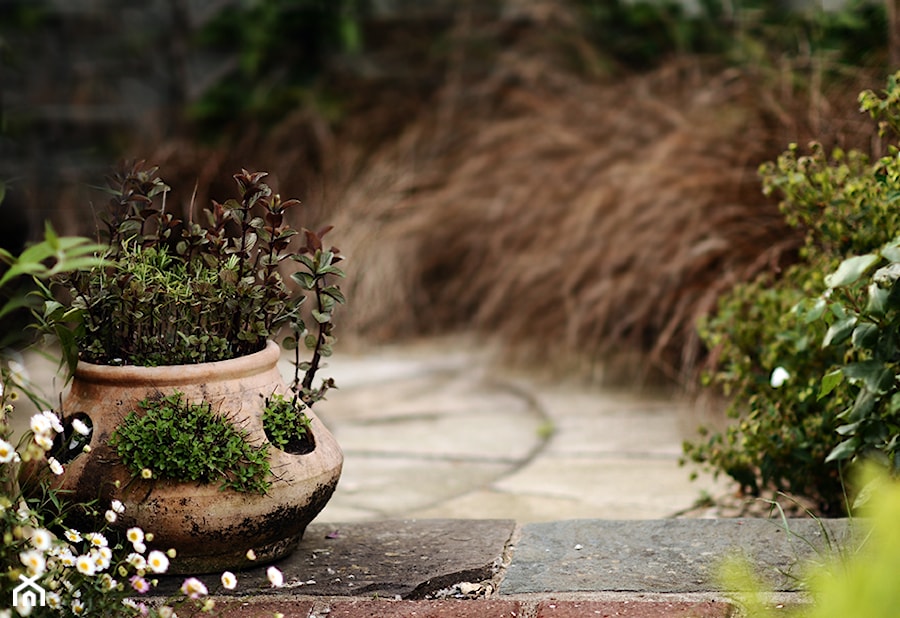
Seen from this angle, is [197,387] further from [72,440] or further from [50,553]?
[50,553]

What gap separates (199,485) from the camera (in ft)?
5.27

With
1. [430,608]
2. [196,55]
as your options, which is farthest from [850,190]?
[196,55]

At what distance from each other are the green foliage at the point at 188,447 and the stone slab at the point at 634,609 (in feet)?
1.48

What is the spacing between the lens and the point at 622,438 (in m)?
3.04

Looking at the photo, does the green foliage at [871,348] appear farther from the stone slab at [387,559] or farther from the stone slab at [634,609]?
the stone slab at [387,559]

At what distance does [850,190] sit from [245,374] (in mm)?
1107

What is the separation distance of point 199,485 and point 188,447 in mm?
60

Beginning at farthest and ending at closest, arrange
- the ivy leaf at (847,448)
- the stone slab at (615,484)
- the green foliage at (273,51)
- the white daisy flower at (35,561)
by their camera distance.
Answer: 1. the green foliage at (273,51)
2. the stone slab at (615,484)
3. the ivy leaf at (847,448)
4. the white daisy flower at (35,561)

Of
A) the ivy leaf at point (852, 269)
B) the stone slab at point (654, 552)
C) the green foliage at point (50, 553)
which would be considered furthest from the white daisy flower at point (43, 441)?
the ivy leaf at point (852, 269)

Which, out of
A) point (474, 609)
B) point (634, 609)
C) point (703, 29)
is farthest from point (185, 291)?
point (703, 29)

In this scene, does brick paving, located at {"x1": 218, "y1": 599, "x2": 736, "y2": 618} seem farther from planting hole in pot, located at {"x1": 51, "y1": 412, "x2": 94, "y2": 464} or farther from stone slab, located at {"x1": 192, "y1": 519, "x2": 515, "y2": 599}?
planting hole in pot, located at {"x1": 51, "y1": 412, "x2": 94, "y2": 464}

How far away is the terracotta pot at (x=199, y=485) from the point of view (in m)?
1.60

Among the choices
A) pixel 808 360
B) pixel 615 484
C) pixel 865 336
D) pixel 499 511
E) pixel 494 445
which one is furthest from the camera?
pixel 494 445

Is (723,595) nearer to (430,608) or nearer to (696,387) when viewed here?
(430,608)
